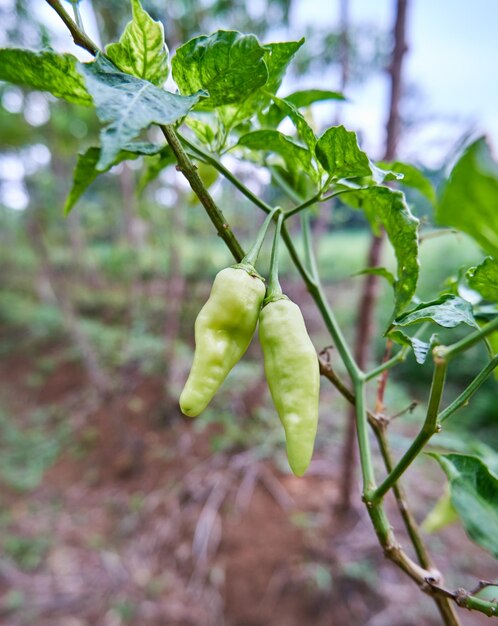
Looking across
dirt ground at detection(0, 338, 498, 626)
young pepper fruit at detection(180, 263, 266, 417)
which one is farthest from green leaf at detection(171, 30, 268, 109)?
dirt ground at detection(0, 338, 498, 626)

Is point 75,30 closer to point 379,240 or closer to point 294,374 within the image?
point 294,374

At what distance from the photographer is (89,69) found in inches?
9.0

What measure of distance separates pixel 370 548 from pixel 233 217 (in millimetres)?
3733

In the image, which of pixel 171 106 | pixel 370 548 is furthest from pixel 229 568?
pixel 171 106

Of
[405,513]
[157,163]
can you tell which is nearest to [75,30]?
[157,163]

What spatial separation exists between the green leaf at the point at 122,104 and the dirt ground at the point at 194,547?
162 cm

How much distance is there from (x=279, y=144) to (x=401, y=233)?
12cm

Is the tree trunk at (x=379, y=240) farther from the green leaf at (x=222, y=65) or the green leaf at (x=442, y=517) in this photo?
the green leaf at (x=222, y=65)

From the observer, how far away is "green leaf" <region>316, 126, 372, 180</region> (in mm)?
265

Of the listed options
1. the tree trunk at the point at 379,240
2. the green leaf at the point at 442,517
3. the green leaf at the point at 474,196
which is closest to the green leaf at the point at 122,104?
the green leaf at the point at 474,196

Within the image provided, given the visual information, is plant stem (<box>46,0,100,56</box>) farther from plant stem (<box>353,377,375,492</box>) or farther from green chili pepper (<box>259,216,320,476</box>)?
plant stem (<box>353,377,375,492</box>)

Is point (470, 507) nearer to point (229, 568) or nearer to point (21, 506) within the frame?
point (229, 568)

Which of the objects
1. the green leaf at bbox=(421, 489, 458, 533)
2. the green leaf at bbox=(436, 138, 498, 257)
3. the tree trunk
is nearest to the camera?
the green leaf at bbox=(436, 138, 498, 257)

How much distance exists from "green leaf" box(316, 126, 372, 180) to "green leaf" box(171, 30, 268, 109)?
6cm
